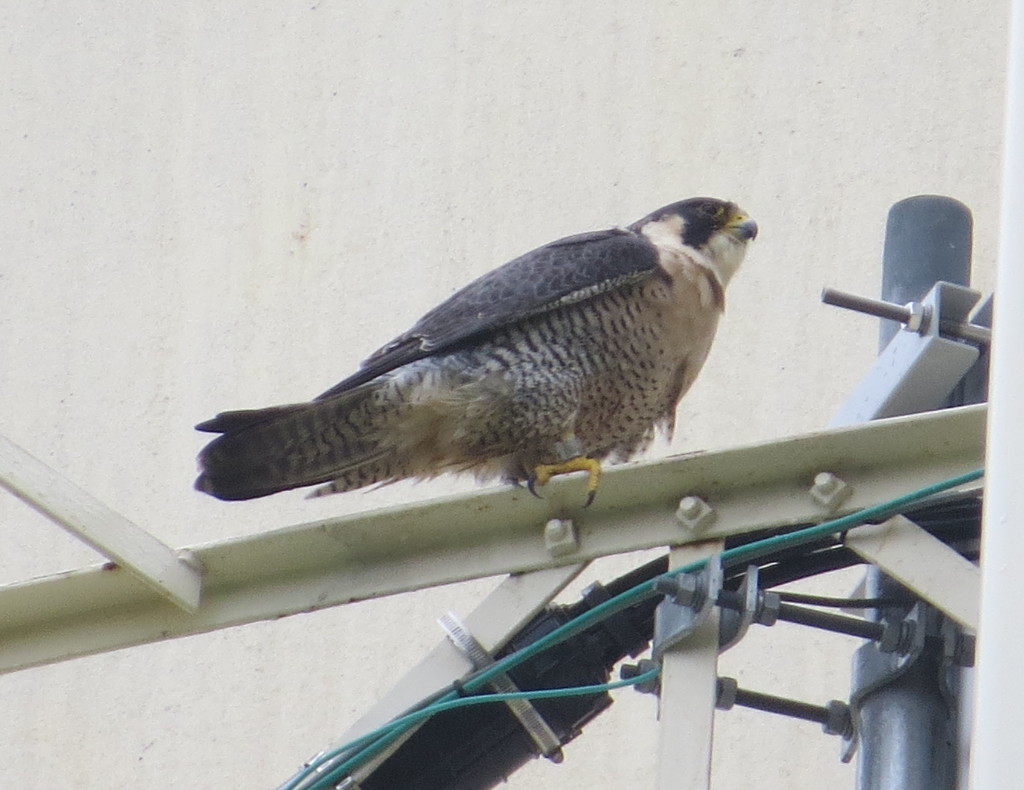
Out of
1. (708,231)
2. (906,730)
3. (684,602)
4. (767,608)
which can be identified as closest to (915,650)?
(906,730)

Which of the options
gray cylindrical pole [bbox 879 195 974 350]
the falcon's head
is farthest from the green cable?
the falcon's head

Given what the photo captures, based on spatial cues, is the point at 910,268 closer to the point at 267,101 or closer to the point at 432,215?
the point at 432,215

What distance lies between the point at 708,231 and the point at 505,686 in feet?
6.05

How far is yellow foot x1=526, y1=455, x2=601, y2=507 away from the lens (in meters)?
2.81

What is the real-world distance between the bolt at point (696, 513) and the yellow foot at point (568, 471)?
0.13 metres

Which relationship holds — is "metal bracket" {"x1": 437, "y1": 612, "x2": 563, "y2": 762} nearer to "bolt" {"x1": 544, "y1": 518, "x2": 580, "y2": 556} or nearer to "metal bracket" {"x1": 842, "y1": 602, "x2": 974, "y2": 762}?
"bolt" {"x1": 544, "y1": 518, "x2": 580, "y2": 556}

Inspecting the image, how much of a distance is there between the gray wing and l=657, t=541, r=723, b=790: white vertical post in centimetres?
114

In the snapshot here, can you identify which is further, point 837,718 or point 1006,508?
point 837,718

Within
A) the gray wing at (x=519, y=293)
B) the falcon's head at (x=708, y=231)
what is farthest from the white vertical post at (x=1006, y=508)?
the falcon's head at (x=708, y=231)

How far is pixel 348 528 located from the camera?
2.92 m

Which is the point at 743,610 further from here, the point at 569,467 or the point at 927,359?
the point at 569,467

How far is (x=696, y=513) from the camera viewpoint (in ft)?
9.05

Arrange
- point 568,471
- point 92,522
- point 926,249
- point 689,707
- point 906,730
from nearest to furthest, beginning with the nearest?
1. point 689,707
2. point 906,730
3. point 92,522
4. point 926,249
5. point 568,471

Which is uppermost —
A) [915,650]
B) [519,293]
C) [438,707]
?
[519,293]
